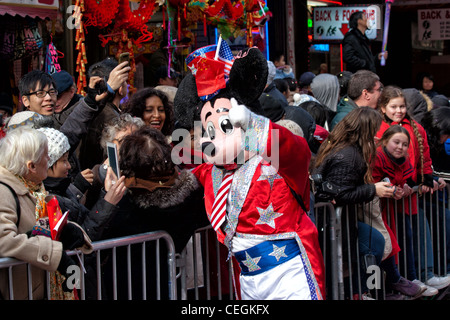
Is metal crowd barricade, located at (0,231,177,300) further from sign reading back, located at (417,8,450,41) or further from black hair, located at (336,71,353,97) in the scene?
sign reading back, located at (417,8,450,41)

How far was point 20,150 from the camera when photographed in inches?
128

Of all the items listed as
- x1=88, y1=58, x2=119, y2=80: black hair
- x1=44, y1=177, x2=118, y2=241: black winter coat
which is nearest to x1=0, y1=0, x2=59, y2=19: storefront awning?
x1=88, y1=58, x2=119, y2=80: black hair

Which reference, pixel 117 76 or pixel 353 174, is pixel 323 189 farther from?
pixel 117 76

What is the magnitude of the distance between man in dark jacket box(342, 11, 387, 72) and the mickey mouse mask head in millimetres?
5439

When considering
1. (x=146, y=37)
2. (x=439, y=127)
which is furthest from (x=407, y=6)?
(x=146, y=37)

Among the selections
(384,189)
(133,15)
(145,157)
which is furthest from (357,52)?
(145,157)

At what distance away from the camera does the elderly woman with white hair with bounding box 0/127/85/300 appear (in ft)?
10.2

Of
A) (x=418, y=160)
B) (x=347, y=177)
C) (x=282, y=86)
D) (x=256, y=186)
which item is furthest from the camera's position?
(x=282, y=86)

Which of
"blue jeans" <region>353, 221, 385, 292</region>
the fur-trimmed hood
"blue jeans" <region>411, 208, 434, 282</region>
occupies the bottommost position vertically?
"blue jeans" <region>411, 208, 434, 282</region>

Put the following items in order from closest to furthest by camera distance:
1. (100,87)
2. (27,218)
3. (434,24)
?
(27,218)
(100,87)
(434,24)

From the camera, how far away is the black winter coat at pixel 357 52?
8.70 metres

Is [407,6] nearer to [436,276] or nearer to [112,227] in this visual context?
[436,276]

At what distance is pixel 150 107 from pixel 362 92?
2448mm

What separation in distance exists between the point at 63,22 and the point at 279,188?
508 cm
